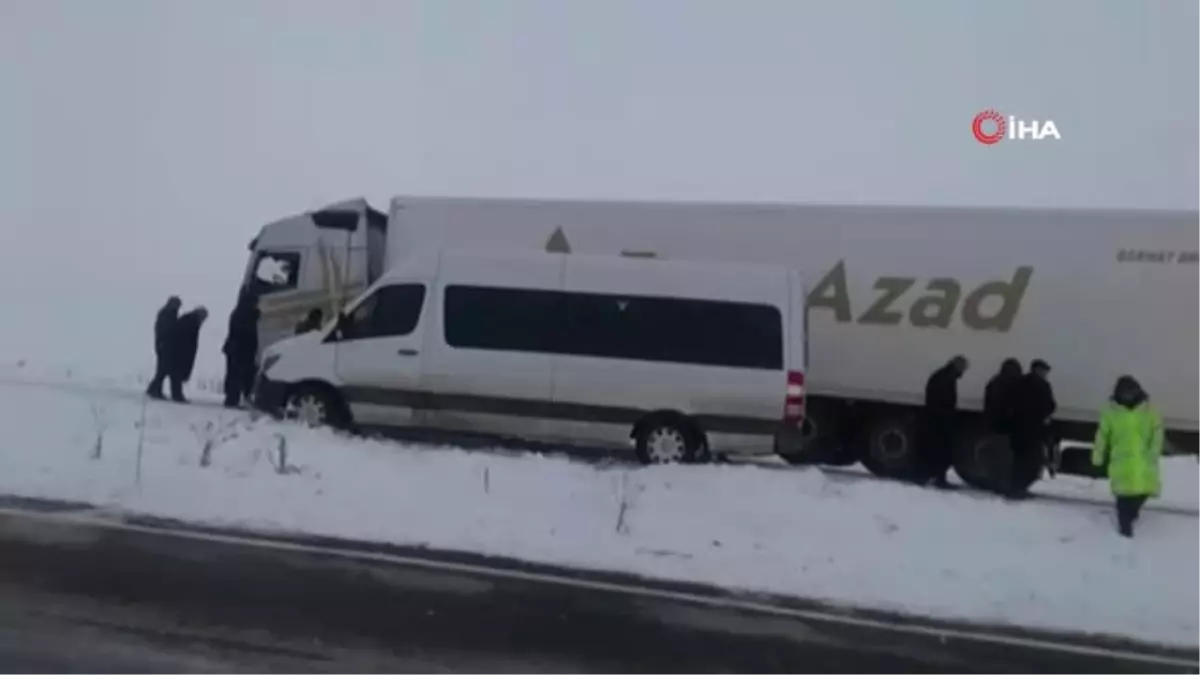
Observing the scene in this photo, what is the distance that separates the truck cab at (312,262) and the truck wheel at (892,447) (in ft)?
12.5

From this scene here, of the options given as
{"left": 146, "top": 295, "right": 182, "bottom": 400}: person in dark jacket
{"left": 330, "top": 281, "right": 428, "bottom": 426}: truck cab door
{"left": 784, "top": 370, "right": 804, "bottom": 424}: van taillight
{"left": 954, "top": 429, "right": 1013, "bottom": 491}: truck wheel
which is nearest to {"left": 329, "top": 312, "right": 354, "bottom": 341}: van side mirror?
{"left": 330, "top": 281, "right": 428, "bottom": 426}: truck cab door

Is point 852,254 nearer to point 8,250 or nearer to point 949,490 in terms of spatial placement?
point 949,490

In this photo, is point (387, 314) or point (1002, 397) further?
point (387, 314)

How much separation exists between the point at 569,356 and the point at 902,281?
2.51 m

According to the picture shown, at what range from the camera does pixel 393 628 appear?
16.9 feet

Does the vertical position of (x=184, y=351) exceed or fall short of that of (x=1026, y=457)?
it exceeds it

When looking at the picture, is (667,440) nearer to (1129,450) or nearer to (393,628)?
(1129,450)

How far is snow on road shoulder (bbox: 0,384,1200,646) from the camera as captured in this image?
5922 mm

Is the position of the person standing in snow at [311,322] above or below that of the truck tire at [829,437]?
above

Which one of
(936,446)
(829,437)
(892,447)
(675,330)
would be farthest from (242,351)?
(936,446)

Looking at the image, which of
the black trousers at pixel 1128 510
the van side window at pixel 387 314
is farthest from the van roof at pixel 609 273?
the black trousers at pixel 1128 510

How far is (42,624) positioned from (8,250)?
3.44m

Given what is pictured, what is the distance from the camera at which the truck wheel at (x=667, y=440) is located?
7824mm

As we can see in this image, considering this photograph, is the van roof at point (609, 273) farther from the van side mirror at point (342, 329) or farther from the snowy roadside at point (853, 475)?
the snowy roadside at point (853, 475)
